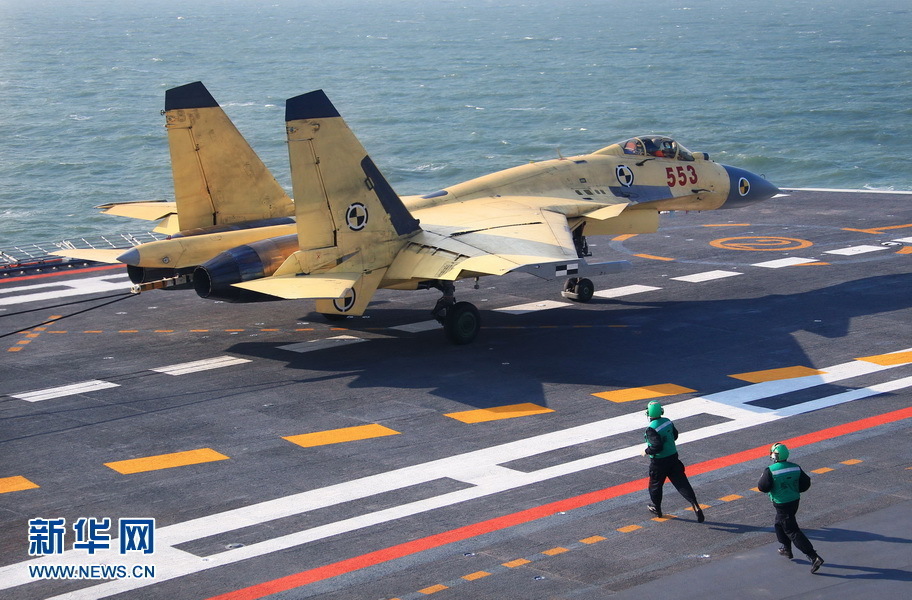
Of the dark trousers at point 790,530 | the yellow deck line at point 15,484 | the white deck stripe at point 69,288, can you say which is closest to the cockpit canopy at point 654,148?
the white deck stripe at point 69,288

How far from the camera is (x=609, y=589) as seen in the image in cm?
1511

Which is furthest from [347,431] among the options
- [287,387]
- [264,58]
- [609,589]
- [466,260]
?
[264,58]

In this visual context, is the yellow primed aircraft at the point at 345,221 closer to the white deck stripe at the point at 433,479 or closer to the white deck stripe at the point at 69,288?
the white deck stripe at the point at 69,288

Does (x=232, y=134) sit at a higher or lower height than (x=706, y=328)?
higher

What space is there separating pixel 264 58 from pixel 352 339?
17049 centimetres

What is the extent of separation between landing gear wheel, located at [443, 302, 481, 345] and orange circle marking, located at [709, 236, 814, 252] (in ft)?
53.0

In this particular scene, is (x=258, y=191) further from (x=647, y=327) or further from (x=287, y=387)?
(x=647, y=327)

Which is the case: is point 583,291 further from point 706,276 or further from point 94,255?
point 94,255

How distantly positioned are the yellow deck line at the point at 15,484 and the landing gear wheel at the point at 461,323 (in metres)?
12.1

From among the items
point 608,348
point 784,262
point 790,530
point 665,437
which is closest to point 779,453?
point 790,530

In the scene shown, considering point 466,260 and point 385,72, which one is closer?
point 466,260

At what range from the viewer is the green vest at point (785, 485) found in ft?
51.2

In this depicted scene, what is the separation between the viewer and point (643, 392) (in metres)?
24.8

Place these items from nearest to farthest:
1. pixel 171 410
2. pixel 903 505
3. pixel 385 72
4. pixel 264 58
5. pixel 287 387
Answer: pixel 903 505, pixel 171 410, pixel 287 387, pixel 385 72, pixel 264 58
